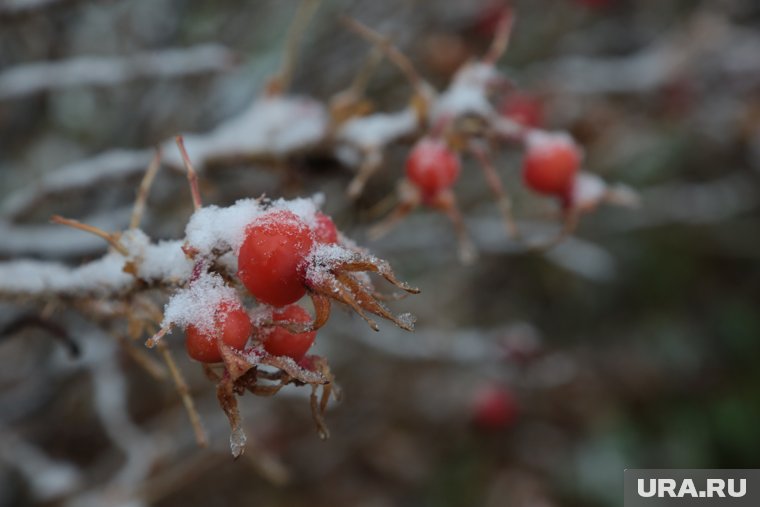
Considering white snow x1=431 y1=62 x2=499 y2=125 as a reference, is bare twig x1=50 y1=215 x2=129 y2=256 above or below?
below

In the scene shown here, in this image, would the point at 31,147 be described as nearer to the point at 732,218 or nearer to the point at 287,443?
the point at 287,443

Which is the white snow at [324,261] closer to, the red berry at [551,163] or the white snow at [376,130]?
the white snow at [376,130]

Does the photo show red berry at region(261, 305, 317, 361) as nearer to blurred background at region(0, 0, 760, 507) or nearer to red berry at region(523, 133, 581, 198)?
blurred background at region(0, 0, 760, 507)

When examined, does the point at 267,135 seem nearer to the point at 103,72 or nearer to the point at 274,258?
the point at 103,72

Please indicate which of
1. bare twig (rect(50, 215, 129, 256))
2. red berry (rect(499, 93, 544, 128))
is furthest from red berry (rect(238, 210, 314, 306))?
red berry (rect(499, 93, 544, 128))

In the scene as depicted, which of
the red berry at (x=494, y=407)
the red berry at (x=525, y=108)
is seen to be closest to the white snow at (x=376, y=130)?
the red berry at (x=525, y=108)

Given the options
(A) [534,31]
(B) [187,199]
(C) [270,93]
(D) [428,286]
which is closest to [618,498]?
(D) [428,286]
